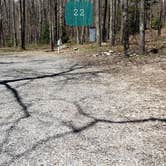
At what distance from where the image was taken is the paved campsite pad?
4.44 m

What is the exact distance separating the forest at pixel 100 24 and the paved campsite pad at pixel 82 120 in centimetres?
579

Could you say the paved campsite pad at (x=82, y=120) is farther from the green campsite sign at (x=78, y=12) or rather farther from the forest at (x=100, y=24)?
the green campsite sign at (x=78, y=12)

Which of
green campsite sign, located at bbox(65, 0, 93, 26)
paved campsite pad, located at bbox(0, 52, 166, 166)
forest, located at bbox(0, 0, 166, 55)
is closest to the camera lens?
paved campsite pad, located at bbox(0, 52, 166, 166)

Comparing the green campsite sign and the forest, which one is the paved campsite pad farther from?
the green campsite sign

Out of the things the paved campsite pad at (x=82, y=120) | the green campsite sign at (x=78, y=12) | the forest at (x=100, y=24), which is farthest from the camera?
the green campsite sign at (x=78, y=12)

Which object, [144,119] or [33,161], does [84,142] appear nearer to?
[33,161]

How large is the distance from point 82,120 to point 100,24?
59.3 feet

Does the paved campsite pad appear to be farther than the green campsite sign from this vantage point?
No

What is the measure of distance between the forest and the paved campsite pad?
5786 millimetres

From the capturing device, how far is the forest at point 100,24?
1557cm

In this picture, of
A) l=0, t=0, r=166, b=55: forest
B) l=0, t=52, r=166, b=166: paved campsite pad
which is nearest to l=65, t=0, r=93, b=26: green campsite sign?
l=0, t=0, r=166, b=55: forest

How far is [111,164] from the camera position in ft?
13.7

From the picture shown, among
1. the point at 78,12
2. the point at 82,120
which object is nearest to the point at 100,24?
the point at 78,12

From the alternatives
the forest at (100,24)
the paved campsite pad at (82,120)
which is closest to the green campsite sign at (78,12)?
the forest at (100,24)
